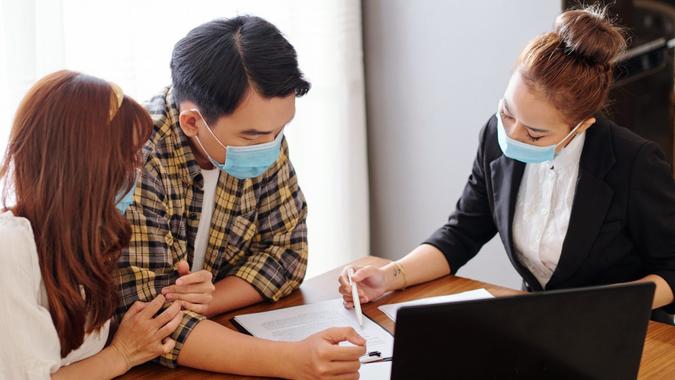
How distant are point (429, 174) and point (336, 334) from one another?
1.62 m

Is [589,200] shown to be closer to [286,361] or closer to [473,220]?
[473,220]

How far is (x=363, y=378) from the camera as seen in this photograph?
1.29 meters

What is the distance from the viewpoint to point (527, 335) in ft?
3.42

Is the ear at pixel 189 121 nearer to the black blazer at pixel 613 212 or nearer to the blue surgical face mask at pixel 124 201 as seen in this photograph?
the blue surgical face mask at pixel 124 201

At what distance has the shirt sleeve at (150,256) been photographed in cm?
141

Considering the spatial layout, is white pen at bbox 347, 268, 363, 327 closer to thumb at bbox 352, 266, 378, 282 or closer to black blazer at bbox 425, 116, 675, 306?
thumb at bbox 352, 266, 378, 282

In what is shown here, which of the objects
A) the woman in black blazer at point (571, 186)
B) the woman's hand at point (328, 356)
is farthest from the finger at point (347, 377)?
the woman in black blazer at point (571, 186)

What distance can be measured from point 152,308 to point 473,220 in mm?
853

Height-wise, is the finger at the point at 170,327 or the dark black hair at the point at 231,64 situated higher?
the dark black hair at the point at 231,64

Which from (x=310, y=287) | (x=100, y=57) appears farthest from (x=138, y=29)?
(x=310, y=287)

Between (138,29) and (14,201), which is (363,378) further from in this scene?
(138,29)

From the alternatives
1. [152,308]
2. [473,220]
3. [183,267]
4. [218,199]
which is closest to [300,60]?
[473,220]

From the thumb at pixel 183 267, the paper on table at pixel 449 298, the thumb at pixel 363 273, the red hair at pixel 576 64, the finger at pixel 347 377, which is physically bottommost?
the paper on table at pixel 449 298

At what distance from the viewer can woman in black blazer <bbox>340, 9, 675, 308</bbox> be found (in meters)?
1.60
